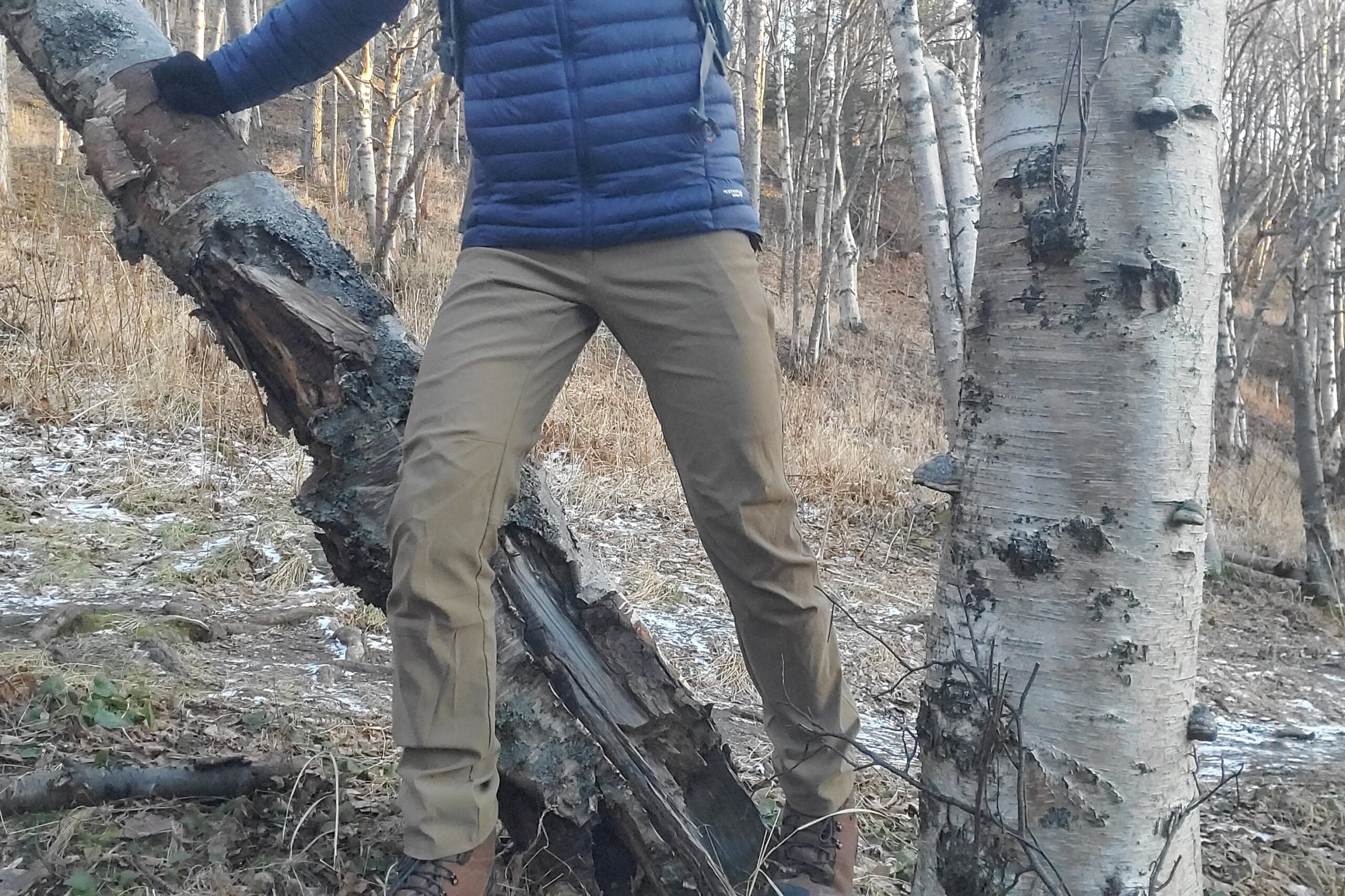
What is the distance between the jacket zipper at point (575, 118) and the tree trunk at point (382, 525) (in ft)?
1.77

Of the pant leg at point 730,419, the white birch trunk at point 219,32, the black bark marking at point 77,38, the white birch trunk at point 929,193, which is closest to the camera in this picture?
the pant leg at point 730,419

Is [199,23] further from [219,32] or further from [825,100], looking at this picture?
[825,100]

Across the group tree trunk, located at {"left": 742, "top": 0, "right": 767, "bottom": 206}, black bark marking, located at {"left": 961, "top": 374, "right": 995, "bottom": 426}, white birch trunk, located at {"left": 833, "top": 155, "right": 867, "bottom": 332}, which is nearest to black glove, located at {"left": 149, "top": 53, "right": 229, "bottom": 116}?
black bark marking, located at {"left": 961, "top": 374, "right": 995, "bottom": 426}

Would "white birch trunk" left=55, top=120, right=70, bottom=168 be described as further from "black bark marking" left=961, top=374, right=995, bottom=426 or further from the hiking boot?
"black bark marking" left=961, top=374, right=995, bottom=426

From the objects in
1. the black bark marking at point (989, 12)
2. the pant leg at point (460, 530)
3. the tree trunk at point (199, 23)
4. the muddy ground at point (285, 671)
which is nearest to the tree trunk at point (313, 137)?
the tree trunk at point (199, 23)

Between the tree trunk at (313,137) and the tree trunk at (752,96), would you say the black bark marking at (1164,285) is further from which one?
the tree trunk at (313,137)

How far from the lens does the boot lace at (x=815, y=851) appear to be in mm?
1930

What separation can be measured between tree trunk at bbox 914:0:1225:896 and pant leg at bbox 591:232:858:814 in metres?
0.41

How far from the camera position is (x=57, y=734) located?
2.38 metres

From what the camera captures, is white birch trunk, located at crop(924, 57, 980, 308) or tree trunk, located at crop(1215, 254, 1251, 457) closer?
white birch trunk, located at crop(924, 57, 980, 308)

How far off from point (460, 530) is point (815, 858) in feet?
3.26

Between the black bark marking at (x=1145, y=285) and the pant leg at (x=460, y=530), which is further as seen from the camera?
the pant leg at (x=460, y=530)

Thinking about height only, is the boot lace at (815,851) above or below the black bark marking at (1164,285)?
below

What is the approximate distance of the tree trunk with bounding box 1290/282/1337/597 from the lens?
618 centimetres
